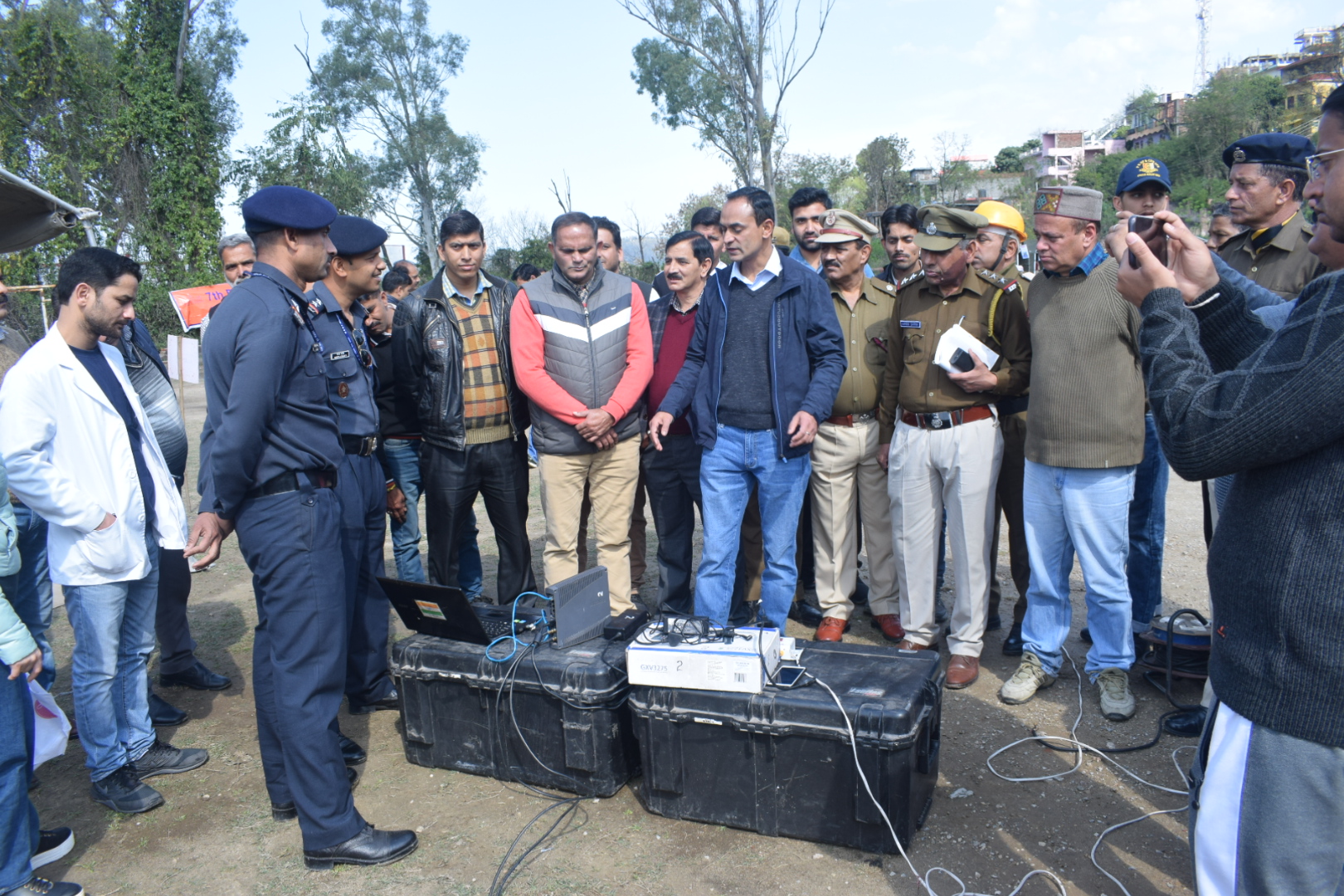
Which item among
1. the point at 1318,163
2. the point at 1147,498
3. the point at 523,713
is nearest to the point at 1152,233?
the point at 1318,163

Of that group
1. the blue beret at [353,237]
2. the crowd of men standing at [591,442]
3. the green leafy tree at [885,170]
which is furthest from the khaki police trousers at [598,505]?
the green leafy tree at [885,170]

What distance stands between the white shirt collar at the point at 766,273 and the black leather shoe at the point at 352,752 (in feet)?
9.82

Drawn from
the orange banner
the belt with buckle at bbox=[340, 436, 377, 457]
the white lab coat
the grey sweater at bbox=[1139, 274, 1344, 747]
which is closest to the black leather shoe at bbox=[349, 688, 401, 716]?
the white lab coat

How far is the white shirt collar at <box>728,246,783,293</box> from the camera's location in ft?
15.1

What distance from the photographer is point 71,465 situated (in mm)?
3635

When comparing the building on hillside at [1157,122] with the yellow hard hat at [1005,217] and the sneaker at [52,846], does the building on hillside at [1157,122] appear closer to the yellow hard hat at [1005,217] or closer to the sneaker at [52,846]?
the yellow hard hat at [1005,217]

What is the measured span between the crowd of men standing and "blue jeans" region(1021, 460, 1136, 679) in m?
0.02

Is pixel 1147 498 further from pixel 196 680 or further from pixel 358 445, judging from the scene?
pixel 196 680

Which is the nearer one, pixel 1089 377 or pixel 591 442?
pixel 1089 377

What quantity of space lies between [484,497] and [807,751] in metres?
2.73

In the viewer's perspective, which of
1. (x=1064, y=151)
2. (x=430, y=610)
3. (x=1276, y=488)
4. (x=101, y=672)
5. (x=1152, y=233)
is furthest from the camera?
(x=1064, y=151)

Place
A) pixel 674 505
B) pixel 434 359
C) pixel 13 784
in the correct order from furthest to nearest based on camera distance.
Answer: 1. pixel 674 505
2. pixel 434 359
3. pixel 13 784

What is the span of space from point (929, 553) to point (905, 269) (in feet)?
7.37

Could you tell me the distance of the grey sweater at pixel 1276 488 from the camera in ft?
5.09
